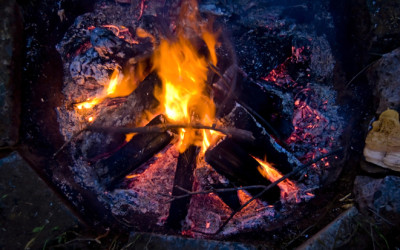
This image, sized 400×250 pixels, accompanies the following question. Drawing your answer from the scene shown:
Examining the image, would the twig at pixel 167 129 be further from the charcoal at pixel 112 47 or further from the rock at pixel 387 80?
the rock at pixel 387 80

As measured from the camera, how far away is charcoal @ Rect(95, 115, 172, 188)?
2127mm

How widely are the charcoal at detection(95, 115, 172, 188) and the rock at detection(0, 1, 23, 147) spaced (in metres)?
0.80

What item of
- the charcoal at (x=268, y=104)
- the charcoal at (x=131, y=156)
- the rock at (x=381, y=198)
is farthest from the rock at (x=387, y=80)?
the charcoal at (x=131, y=156)

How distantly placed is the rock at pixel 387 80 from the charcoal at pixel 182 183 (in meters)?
1.73

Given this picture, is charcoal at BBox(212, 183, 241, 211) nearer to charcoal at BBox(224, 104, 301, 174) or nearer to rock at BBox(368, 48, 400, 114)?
charcoal at BBox(224, 104, 301, 174)

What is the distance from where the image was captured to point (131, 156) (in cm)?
220

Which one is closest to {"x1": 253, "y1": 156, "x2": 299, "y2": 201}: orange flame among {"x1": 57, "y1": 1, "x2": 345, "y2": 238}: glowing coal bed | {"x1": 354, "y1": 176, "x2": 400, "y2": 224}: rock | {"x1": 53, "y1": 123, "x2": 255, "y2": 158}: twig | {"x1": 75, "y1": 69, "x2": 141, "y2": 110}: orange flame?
{"x1": 57, "y1": 1, "x2": 345, "y2": 238}: glowing coal bed

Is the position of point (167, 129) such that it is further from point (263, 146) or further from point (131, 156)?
point (263, 146)

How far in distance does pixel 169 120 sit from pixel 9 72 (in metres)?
1.47

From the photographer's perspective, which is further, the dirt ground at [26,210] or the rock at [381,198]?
the dirt ground at [26,210]

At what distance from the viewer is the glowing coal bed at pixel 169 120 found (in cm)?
213

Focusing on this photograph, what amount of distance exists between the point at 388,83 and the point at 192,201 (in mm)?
2103

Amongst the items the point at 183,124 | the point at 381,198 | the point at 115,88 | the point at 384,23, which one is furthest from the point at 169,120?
the point at 384,23

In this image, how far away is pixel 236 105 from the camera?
7.17 feet
